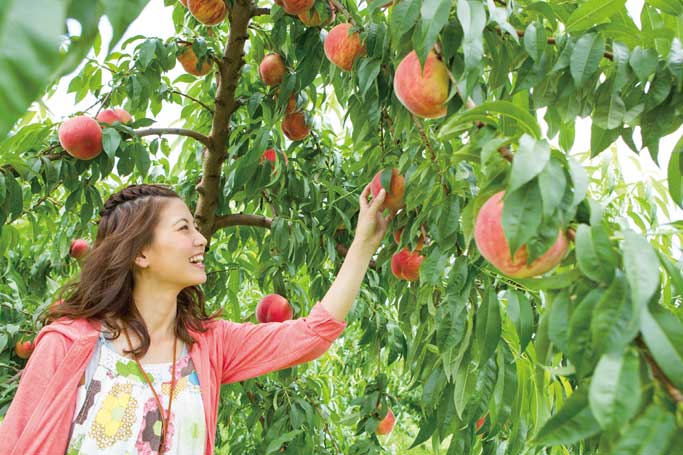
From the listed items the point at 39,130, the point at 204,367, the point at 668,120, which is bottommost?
the point at 204,367

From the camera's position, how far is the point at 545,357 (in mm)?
590

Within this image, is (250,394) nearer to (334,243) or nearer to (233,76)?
(334,243)

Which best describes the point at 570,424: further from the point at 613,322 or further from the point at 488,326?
the point at 488,326

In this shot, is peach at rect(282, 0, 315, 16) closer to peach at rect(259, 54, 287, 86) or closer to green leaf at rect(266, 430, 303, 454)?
peach at rect(259, 54, 287, 86)

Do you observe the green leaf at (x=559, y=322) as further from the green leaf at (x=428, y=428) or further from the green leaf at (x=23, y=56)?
the green leaf at (x=428, y=428)

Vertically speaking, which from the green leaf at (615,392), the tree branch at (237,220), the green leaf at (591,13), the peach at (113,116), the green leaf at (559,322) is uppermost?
the peach at (113,116)

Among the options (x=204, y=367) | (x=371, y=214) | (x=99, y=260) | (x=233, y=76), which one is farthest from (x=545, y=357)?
(x=233, y=76)

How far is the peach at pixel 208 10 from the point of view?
1.54 meters

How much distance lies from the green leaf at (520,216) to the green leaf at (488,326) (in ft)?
1.06

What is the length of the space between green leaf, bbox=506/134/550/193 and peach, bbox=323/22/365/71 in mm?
617

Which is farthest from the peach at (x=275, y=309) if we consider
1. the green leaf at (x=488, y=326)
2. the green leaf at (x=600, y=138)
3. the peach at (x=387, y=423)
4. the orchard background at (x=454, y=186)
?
the green leaf at (x=600, y=138)

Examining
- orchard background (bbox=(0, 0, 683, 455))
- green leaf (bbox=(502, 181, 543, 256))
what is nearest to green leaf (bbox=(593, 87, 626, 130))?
orchard background (bbox=(0, 0, 683, 455))

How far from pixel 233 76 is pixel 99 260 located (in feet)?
2.02

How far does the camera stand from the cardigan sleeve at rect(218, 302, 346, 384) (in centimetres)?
136
